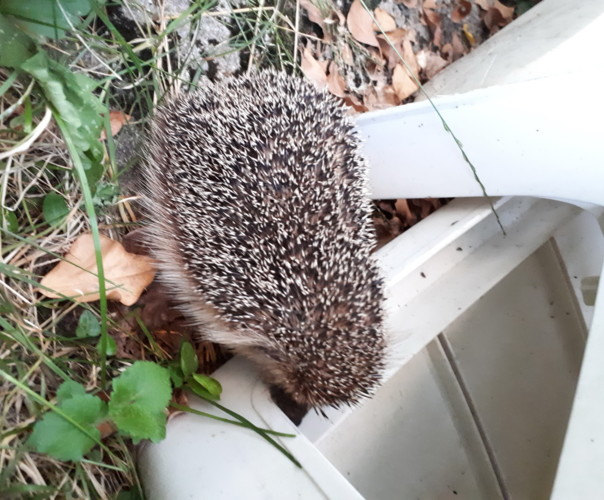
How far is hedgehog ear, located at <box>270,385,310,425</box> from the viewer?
4.94 ft

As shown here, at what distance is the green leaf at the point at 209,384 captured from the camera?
1.44 metres

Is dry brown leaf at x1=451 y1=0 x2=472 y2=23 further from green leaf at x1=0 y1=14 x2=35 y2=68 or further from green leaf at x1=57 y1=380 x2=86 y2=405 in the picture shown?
green leaf at x1=57 y1=380 x2=86 y2=405

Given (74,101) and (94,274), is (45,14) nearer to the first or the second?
(74,101)

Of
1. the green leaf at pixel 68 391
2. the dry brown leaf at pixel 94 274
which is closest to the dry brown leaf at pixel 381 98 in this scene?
→ the dry brown leaf at pixel 94 274

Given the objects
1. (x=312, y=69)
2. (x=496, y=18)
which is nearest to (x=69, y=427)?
(x=312, y=69)

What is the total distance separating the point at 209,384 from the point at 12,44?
0.97 metres

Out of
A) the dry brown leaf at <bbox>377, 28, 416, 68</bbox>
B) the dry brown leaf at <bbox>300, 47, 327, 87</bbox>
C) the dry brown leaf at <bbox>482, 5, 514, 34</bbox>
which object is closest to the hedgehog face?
the dry brown leaf at <bbox>300, 47, 327, 87</bbox>

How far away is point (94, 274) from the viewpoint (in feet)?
4.52

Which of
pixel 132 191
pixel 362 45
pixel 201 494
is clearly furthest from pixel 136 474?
pixel 362 45

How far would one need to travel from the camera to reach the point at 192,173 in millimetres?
1491

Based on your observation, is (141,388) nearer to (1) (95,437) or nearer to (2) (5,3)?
(1) (95,437)

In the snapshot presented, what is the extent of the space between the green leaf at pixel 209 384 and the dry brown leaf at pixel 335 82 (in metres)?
1.29

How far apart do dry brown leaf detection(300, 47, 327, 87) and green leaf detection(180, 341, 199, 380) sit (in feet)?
3.83

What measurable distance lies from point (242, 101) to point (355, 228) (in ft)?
1.66
